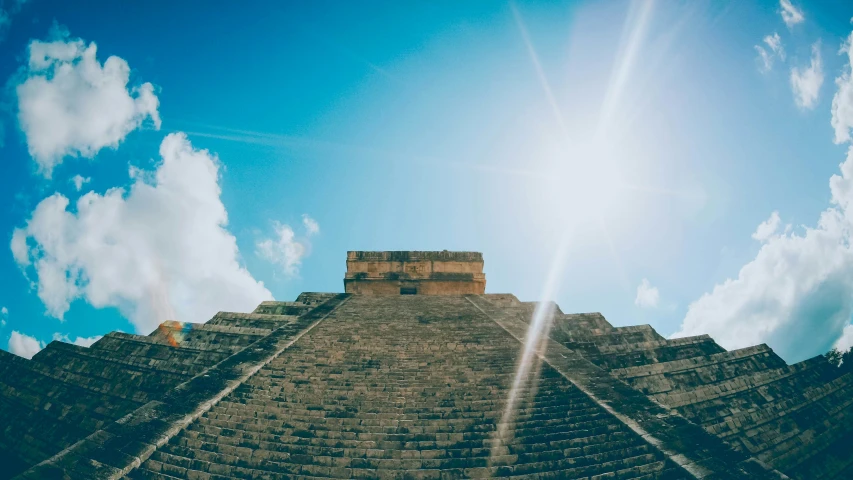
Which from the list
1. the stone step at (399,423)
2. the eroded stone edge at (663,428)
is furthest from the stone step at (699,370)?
the stone step at (399,423)

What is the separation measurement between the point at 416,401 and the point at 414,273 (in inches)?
367

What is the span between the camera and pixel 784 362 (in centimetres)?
918

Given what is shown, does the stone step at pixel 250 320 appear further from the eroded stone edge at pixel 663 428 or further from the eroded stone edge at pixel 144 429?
the eroded stone edge at pixel 663 428

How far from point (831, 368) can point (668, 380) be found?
4640 mm

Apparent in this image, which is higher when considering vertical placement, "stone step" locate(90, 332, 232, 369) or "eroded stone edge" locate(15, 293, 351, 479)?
"stone step" locate(90, 332, 232, 369)

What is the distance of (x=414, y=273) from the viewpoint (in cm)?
1544

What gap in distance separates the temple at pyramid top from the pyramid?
3106 millimetres

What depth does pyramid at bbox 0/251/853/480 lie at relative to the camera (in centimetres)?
496

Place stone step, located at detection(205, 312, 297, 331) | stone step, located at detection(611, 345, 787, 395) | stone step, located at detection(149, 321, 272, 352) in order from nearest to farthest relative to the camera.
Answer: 1. stone step, located at detection(611, 345, 787, 395)
2. stone step, located at detection(149, 321, 272, 352)
3. stone step, located at detection(205, 312, 297, 331)

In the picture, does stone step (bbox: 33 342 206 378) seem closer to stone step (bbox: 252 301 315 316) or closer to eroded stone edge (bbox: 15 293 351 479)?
eroded stone edge (bbox: 15 293 351 479)

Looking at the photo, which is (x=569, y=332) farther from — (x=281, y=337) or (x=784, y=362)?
(x=281, y=337)

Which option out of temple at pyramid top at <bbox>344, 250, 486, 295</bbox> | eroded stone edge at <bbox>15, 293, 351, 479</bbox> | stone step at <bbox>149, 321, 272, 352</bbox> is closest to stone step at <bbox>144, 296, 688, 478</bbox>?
eroded stone edge at <bbox>15, 293, 351, 479</bbox>

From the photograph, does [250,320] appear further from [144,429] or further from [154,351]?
[144,429]

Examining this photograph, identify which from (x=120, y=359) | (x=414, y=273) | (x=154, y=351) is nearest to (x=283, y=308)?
(x=154, y=351)
